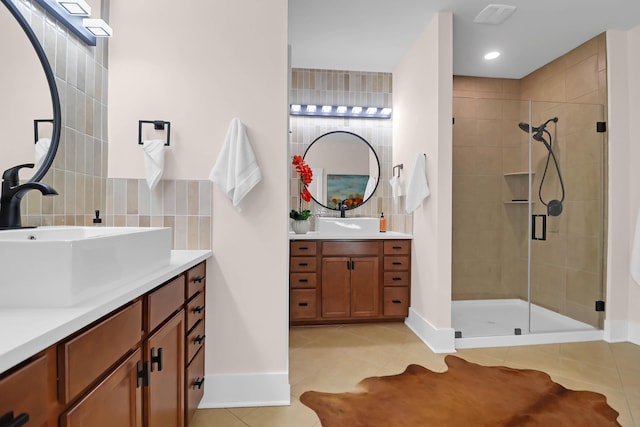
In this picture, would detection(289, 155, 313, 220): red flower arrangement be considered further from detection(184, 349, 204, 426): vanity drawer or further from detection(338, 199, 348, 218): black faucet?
detection(184, 349, 204, 426): vanity drawer

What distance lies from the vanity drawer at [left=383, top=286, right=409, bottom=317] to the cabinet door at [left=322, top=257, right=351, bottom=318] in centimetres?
37

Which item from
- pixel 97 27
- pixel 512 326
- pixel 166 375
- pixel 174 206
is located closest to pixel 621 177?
pixel 512 326

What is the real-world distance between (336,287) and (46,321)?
2.68 m

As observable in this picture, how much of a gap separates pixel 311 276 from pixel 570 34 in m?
3.12

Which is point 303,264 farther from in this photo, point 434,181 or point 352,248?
point 434,181

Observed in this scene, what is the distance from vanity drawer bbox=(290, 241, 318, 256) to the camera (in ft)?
10.6

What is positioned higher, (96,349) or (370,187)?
(370,187)

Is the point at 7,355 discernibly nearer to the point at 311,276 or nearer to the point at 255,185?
the point at 255,185

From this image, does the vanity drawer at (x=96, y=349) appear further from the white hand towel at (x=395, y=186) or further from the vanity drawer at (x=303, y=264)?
the white hand towel at (x=395, y=186)

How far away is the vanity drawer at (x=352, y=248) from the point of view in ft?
10.7

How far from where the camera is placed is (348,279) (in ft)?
10.8

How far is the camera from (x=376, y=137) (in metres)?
3.91

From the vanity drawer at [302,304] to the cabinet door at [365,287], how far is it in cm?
38

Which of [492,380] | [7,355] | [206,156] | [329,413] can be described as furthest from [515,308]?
[7,355]
